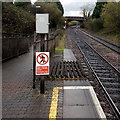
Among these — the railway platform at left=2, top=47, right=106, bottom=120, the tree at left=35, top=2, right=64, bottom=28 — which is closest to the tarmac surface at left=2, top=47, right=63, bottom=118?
the railway platform at left=2, top=47, right=106, bottom=120

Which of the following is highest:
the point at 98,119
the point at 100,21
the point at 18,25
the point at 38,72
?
the point at 100,21

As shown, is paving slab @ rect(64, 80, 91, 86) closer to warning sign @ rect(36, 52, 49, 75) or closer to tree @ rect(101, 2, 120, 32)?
warning sign @ rect(36, 52, 49, 75)

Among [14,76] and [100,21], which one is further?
[100,21]

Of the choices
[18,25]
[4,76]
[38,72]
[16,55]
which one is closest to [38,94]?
[38,72]

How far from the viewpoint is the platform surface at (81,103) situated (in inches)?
206

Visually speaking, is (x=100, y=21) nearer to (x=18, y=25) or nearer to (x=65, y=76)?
(x=18, y=25)

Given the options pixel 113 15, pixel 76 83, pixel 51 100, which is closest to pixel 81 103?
pixel 51 100

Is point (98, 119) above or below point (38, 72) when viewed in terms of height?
below

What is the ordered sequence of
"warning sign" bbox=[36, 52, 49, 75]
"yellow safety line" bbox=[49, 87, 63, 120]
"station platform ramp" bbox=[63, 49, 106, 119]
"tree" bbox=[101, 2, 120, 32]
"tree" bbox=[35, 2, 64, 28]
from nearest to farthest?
1. "yellow safety line" bbox=[49, 87, 63, 120]
2. "station platform ramp" bbox=[63, 49, 106, 119]
3. "warning sign" bbox=[36, 52, 49, 75]
4. "tree" bbox=[101, 2, 120, 32]
5. "tree" bbox=[35, 2, 64, 28]

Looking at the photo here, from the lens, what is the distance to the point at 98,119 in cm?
496

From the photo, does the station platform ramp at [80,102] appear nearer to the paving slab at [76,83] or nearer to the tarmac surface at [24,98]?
the paving slab at [76,83]

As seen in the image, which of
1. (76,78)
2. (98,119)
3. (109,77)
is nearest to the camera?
(98,119)

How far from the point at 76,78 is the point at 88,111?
3456mm

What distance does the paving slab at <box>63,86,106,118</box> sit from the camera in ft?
17.2
